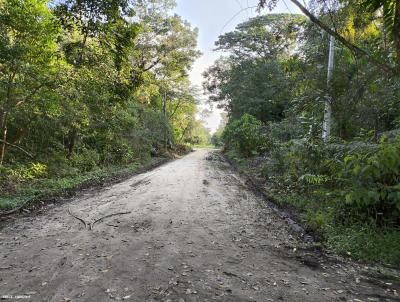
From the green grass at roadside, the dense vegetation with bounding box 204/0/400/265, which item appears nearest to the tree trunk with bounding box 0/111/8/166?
the green grass at roadside

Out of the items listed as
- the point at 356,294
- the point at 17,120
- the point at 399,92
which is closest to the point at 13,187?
the point at 17,120

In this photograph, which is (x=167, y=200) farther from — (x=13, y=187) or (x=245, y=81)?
(x=245, y=81)

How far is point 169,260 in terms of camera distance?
4457 millimetres

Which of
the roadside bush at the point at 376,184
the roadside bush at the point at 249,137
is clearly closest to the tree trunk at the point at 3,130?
the roadside bush at the point at 376,184

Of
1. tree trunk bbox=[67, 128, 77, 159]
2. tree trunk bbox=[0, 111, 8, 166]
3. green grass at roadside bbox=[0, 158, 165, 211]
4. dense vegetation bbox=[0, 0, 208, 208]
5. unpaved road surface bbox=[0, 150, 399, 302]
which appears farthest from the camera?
tree trunk bbox=[67, 128, 77, 159]

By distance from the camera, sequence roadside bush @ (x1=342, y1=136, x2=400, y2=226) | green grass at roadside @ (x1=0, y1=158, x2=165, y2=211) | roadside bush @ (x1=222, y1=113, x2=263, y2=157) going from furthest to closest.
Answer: roadside bush @ (x1=222, y1=113, x2=263, y2=157) → green grass at roadside @ (x1=0, y1=158, x2=165, y2=211) → roadside bush @ (x1=342, y1=136, x2=400, y2=226)

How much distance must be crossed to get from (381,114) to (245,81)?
60.8ft

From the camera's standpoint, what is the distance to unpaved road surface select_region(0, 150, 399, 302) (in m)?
3.61

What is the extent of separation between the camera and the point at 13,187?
8.75 metres

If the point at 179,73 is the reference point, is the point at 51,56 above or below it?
below

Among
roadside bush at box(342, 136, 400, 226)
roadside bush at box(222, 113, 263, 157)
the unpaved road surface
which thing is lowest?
the unpaved road surface

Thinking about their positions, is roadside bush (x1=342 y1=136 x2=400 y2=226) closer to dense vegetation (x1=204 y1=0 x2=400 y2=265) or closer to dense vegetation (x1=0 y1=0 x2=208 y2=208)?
dense vegetation (x1=204 y1=0 x2=400 y2=265)

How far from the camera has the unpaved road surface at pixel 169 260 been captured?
3605 millimetres

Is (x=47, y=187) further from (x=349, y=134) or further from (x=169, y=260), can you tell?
(x=349, y=134)
